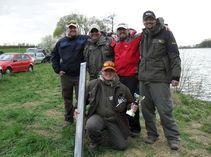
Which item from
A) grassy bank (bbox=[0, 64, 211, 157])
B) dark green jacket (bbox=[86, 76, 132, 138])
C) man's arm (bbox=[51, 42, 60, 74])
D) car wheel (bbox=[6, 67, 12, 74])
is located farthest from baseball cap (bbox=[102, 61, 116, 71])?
car wheel (bbox=[6, 67, 12, 74])

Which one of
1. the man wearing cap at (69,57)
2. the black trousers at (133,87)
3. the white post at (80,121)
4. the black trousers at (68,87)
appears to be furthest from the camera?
the black trousers at (68,87)

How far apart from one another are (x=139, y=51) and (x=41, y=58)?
96.3 feet

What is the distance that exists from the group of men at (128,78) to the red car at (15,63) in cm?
1533

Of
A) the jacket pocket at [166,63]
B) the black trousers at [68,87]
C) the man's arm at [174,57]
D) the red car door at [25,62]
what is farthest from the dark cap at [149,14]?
the red car door at [25,62]

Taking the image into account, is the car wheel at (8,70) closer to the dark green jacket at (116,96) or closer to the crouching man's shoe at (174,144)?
the dark green jacket at (116,96)

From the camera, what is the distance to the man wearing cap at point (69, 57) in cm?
638

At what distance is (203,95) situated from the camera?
15016 millimetres

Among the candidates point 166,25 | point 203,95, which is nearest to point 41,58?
point 203,95

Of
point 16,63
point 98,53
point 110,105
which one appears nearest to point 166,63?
point 110,105

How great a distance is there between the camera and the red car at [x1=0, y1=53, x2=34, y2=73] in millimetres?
20578

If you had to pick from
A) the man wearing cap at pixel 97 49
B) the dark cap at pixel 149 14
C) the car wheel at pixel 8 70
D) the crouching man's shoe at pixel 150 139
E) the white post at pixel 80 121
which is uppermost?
the dark cap at pixel 149 14

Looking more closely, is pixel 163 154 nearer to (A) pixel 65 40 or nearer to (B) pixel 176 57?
(B) pixel 176 57

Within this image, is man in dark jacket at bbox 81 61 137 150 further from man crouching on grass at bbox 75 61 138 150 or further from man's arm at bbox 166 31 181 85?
man's arm at bbox 166 31 181 85

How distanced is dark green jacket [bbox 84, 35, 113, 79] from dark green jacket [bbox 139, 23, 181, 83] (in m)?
0.64
